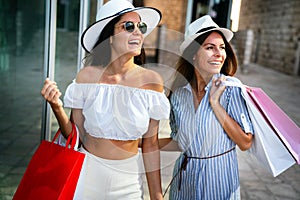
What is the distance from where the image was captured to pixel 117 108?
1.45m

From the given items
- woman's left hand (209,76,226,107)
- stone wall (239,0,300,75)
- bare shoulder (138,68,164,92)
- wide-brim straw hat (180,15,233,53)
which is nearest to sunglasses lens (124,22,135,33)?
bare shoulder (138,68,164,92)

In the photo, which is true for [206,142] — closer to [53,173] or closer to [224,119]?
[224,119]

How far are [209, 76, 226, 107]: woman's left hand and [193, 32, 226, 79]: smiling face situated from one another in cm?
5

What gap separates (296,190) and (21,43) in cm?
568

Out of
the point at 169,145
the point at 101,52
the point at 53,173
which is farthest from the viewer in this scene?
the point at 169,145

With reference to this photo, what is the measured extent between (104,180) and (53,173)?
8.0 inches

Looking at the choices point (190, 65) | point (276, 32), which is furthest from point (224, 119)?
point (276, 32)

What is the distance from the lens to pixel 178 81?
5.64 ft

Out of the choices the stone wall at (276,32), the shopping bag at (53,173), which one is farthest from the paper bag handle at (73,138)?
the stone wall at (276,32)

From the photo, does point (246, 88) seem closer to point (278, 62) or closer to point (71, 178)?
point (71, 178)

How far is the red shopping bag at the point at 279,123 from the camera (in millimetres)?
1560

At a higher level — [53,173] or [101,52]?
[101,52]

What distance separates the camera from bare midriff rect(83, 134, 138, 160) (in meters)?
1.48

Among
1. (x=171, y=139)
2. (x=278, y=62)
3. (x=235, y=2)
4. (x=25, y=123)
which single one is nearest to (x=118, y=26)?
(x=171, y=139)
